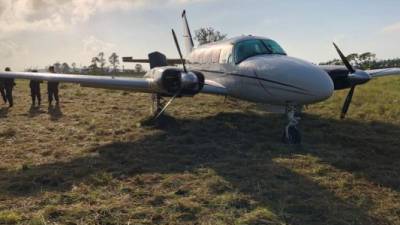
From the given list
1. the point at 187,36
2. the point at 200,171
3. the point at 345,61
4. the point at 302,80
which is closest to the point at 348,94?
the point at 345,61

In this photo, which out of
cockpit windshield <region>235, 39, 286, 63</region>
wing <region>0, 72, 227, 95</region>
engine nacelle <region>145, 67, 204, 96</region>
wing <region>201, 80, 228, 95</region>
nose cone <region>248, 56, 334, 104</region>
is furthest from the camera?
wing <region>201, 80, 228, 95</region>

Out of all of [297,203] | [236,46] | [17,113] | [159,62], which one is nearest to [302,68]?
[236,46]

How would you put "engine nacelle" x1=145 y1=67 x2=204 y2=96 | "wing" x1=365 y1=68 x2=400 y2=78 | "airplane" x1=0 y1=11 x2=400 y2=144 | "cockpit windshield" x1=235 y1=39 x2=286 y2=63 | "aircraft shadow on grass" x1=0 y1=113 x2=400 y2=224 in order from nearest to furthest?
"aircraft shadow on grass" x1=0 y1=113 x2=400 y2=224
"airplane" x1=0 y1=11 x2=400 y2=144
"engine nacelle" x1=145 y1=67 x2=204 y2=96
"cockpit windshield" x1=235 y1=39 x2=286 y2=63
"wing" x1=365 y1=68 x2=400 y2=78

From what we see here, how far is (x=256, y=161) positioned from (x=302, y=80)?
2.34m

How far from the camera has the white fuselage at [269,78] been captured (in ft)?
31.9

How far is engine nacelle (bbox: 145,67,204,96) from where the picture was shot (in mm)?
10805

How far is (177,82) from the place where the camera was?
11164mm

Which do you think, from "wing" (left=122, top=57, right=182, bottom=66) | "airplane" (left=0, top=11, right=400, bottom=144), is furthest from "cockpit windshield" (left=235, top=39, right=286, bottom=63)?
"wing" (left=122, top=57, right=182, bottom=66)

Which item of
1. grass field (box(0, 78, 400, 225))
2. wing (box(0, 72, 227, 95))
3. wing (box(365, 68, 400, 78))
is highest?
wing (box(365, 68, 400, 78))

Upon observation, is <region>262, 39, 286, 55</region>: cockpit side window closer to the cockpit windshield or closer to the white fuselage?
the cockpit windshield

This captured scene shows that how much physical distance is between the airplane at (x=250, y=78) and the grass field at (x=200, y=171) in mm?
1203

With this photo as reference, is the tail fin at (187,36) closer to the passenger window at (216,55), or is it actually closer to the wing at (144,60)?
the wing at (144,60)

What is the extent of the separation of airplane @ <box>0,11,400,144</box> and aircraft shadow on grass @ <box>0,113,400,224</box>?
0.99 m

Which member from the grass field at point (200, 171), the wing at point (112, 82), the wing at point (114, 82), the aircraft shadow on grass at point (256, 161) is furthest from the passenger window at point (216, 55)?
the wing at point (112, 82)
